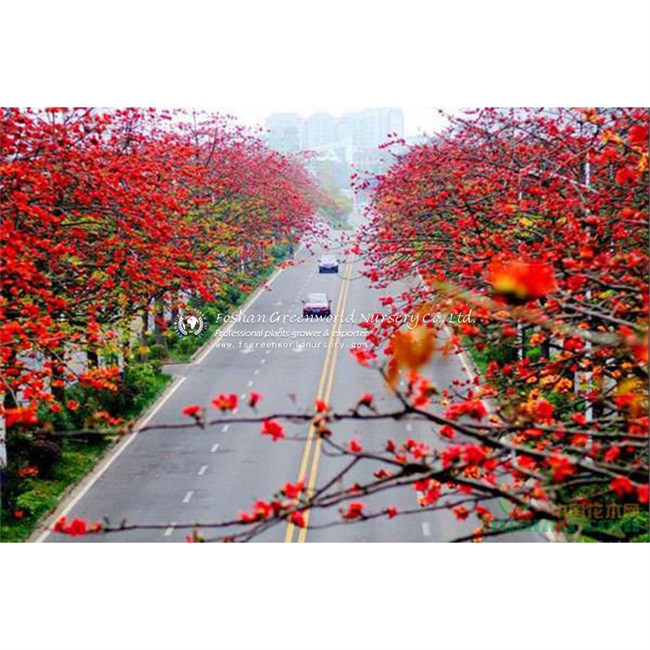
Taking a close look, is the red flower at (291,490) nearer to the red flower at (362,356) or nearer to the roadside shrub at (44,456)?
the red flower at (362,356)

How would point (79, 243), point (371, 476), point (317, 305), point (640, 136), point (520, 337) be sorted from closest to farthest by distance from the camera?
point (640, 136) < point (520, 337) < point (79, 243) < point (371, 476) < point (317, 305)

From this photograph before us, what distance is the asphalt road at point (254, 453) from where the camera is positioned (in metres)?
15.6

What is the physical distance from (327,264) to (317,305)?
173 inches

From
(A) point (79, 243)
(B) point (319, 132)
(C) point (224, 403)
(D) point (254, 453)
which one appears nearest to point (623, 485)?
(C) point (224, 403)

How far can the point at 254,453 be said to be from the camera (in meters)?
18.2

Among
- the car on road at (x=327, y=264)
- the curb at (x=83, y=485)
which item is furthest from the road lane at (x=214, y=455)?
the car on road at (x=327, y=264)

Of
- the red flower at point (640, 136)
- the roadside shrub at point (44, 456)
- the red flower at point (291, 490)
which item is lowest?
the roadside shrub at point (44, 456)

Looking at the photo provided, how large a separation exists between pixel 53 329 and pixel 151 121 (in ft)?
26.9

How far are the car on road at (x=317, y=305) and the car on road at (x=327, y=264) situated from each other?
2205 mm

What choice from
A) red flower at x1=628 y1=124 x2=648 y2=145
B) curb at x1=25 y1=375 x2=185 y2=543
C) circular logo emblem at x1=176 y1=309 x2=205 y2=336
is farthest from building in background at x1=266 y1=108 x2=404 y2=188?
red flower at x1=628 y1=124 x2=648 y2=145

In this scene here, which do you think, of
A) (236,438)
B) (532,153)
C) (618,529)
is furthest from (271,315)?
(618,529)

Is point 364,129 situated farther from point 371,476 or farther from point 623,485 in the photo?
point 623,485

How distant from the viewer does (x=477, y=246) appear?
1485 cm

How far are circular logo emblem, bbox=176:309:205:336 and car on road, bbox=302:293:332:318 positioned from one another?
1.89m
